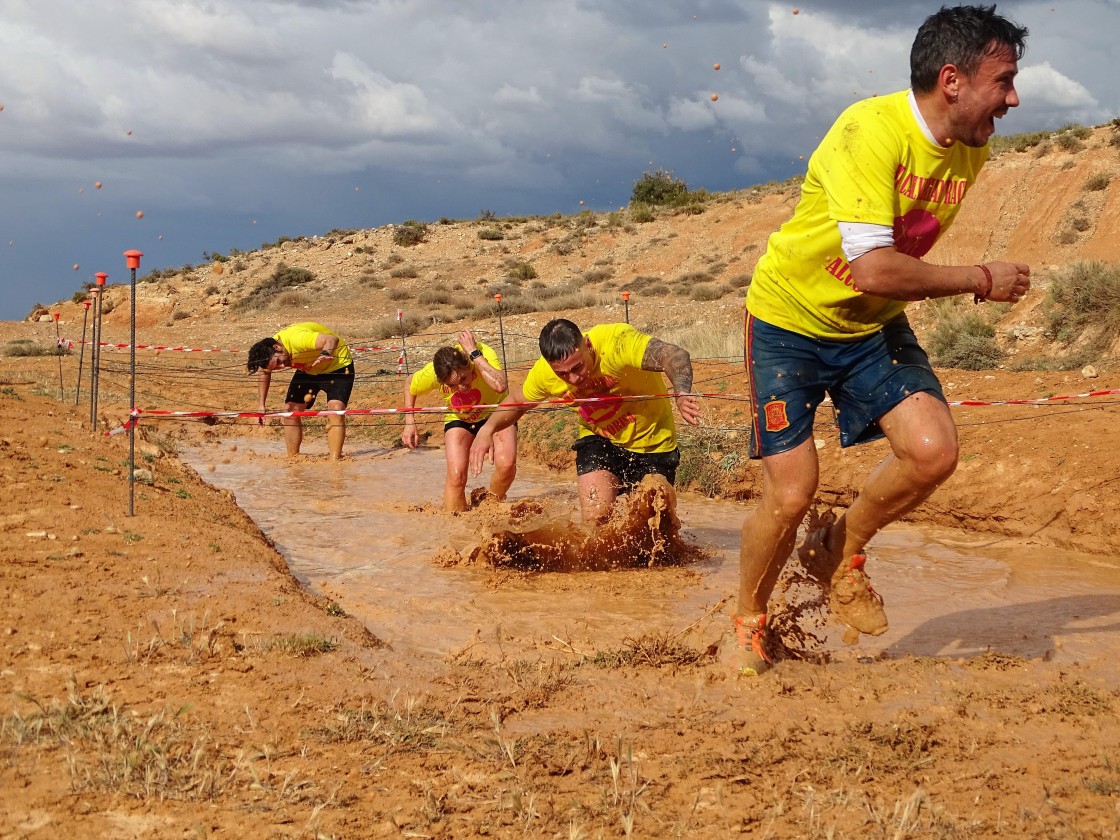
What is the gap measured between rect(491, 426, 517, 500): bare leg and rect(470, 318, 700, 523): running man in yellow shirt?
160cm

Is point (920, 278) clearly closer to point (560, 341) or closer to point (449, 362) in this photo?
point (560, 341)

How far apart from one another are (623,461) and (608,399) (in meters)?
0.59

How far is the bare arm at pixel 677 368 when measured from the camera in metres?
5.51

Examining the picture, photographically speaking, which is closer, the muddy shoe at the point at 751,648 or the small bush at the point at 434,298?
the muddy shoe at the point at 751,648

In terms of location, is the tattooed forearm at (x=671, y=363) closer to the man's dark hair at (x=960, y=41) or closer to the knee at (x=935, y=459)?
the knee at (x=935, y=459)

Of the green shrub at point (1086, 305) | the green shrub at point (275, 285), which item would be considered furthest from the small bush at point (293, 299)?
the green shrub at point (1086, 305)

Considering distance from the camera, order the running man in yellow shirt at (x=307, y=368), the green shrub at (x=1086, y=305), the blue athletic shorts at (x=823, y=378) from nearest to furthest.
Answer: the blue athletic shorts at (x=823, y=378), the running man in yellow shirt at (x=307, y=368), the green shrub at (x=1086, y=305)

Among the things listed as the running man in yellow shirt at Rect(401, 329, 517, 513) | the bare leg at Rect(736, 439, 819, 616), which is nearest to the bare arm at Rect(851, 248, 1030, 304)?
the bare leg at Rect(736, 439, 819, 616)

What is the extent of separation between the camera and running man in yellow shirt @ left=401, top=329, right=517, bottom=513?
8.17 m

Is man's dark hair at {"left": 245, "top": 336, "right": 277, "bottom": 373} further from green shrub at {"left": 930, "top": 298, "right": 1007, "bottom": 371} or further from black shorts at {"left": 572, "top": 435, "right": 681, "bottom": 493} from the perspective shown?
green shrub at {"left": 930, "top": 298, "right": 1007, "bottom": 371}

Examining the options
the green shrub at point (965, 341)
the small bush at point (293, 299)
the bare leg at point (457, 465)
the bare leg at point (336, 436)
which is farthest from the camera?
the small bush at point (293, 299)

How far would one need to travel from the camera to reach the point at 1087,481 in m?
7.28

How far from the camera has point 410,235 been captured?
43.8 meters

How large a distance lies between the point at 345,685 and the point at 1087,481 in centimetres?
566
